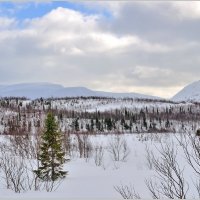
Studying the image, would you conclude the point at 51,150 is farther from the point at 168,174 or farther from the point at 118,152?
the point at 118,152

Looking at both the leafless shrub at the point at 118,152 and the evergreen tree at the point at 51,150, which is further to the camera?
the leafless shrub at the point at 118,152

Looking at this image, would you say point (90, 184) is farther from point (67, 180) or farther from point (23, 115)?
point (23, 115)

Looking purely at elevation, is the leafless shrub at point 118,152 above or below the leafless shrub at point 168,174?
below

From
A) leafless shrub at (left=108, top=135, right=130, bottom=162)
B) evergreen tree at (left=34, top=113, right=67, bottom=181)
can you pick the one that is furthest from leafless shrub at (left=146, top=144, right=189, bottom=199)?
leafless shrub at (left=108, top=135, right=130, bottom=162)

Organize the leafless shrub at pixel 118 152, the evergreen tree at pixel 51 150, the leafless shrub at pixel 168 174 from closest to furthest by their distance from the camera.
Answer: the leafless shrub at pixel 168 174
the evergreen tree at pixel 51 150
the leafless shrub at pixel 118 152

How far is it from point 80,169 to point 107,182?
9.52 m

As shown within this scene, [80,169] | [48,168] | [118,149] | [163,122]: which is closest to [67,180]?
[48,168]

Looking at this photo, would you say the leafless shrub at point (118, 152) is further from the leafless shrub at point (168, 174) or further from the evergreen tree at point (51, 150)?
the leafless shrub at point (168, 174)

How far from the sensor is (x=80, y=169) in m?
31.6

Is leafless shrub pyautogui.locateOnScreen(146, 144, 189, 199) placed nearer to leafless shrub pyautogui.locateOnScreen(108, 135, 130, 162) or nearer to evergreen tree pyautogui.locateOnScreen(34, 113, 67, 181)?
evergreen tree pyautogui.locateOnScreen(34, 113, 67, 181)

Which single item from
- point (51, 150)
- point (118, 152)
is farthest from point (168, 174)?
point (118, 152)

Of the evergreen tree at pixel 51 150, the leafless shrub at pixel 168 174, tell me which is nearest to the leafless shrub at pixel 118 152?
the evergreen tree at pixel 51 150

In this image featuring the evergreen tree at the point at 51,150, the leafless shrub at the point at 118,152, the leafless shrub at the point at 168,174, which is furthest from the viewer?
the leafless shrub at the point at 118,152

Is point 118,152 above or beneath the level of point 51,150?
beneath
